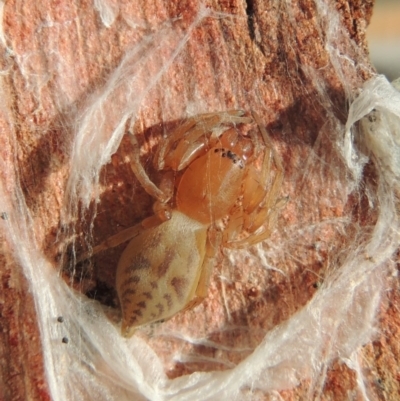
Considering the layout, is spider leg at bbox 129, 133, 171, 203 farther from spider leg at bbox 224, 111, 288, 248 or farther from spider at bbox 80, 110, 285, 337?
spider leg at bbox 224, 111, 288, 248

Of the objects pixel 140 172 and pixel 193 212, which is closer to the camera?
pixel 140 172

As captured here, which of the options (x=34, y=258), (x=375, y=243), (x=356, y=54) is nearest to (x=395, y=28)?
(x=356, y=54)

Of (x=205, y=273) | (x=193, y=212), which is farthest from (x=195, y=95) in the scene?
(x=205, y=273)

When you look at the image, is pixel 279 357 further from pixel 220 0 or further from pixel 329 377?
pixel 220 0

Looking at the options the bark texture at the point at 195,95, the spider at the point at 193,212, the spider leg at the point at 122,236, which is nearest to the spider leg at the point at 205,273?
the spider at the point at 193,212

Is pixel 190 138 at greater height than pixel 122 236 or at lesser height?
greater

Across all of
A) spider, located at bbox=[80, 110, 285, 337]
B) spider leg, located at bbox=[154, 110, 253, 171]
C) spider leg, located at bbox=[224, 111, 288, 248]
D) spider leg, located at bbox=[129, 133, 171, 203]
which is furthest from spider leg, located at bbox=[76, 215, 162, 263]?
spider leg, located at bbox=[224, 111, 288, 248]

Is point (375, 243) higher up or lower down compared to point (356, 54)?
lower down

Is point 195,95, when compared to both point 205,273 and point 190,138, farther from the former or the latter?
point 205,273
